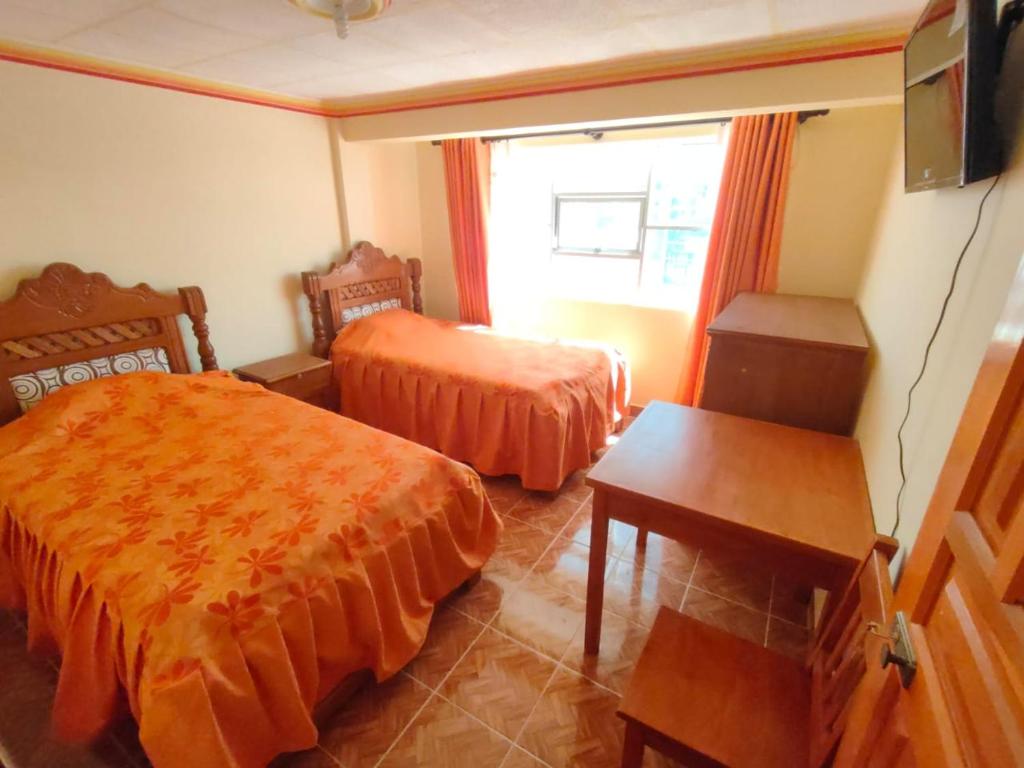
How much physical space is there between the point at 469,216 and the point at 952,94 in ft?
10.5

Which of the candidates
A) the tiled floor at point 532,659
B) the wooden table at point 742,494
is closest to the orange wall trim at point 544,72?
the wooden table at point 742,494

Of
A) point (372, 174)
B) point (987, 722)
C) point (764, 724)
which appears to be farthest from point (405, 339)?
point (987, 722)

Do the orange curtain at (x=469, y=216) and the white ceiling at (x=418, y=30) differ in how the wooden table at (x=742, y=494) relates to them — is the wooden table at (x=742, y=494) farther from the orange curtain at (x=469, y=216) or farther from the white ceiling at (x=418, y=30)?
the orange curtain at (x=469, y=216)

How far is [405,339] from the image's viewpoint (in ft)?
11.3

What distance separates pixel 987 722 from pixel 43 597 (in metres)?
2.21

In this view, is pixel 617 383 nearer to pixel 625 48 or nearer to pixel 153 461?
pixel 625 48

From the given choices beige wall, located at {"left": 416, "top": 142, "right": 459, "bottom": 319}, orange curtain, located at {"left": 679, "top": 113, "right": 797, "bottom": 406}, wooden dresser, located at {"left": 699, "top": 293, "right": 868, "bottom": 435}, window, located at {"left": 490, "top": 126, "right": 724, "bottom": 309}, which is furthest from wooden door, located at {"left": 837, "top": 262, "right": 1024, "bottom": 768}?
beige wall, located at {"left": 416, "top": 142, "right": 459, "bottom": 319}

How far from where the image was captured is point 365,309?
3.68 metres

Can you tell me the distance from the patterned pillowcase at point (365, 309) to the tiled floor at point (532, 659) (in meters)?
2.07

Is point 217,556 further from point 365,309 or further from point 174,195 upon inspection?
point 365,309

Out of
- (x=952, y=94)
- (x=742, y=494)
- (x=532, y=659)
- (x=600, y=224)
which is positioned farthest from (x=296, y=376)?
(x=952, y=94)

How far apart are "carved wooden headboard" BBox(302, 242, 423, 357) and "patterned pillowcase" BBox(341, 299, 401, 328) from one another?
0.03m

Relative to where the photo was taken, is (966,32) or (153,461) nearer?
(966,32)

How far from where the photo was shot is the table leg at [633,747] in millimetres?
1167
